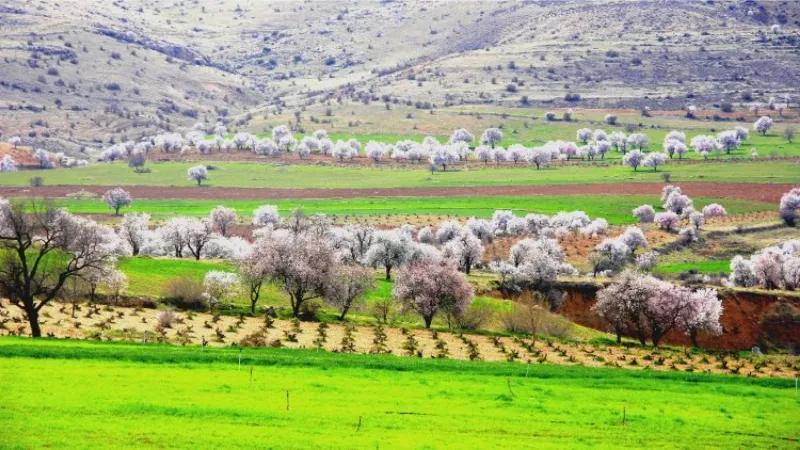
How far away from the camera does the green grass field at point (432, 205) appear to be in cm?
15538

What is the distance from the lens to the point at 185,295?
3189 inches

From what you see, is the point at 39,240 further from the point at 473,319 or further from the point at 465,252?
the point at 465,252

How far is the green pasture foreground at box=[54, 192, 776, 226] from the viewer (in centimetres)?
15525

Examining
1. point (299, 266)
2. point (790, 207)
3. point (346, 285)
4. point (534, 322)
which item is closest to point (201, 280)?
point (299, 266)

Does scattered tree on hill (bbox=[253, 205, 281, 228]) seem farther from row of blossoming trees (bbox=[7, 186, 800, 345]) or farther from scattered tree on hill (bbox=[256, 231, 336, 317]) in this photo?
scattered tree on hill (bbox=[256, 231, 336, 317])

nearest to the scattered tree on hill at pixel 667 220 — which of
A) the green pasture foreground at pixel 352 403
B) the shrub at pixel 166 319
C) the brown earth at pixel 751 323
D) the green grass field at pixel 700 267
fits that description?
the green grass field at pixel 700 267

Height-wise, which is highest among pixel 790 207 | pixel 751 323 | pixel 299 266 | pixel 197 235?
pixel 299 266

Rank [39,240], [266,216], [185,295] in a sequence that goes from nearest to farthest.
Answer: [39,240] → [185,295] → [266,216]

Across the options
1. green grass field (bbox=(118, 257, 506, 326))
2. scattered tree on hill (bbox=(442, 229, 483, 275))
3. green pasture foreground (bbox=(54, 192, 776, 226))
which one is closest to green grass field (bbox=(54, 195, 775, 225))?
green pasture foreground (bbox=(54, 192, 776, 226))

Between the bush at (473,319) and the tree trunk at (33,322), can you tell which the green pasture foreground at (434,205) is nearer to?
the bush at (473,319)

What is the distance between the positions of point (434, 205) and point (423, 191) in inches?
717

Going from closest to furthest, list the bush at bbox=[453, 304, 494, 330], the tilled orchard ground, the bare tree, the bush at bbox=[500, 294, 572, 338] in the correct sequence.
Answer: the bare tree < the tilled orchard ground < the bush at bbox=[500, 294, 572, 338] < the bush at bbox=[453, 304, 494, 330]

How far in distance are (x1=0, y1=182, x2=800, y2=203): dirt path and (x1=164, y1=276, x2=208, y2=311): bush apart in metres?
96.3

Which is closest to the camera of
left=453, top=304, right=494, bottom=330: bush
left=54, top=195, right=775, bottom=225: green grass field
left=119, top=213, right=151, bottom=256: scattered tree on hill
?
left=453, top=304, right=494, bottom=330: bush
